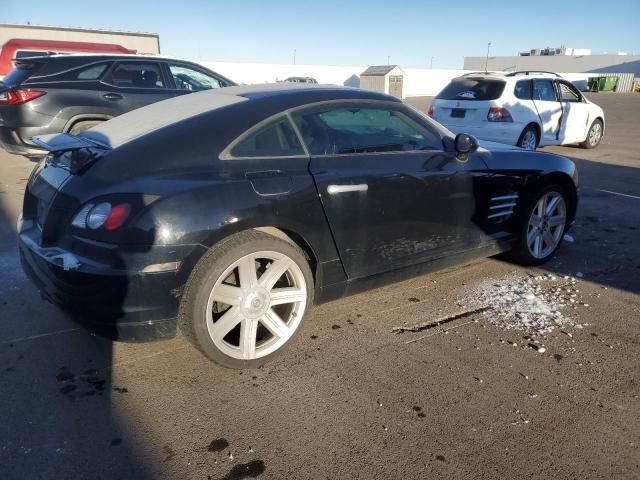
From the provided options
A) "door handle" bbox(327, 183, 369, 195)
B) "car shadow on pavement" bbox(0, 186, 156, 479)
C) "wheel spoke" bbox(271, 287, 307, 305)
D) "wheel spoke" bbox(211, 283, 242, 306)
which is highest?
"door handle" bbox(327, 183, 369, 195)

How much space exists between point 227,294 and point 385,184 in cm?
123

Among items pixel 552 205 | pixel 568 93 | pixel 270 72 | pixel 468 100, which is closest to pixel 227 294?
pixel 552 205

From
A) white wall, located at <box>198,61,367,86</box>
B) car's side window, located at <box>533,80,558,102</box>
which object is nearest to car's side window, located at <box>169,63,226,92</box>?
car's side window, located at <box>533,80,558,102</box>

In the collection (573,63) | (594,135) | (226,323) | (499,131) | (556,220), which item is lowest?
(226,323)

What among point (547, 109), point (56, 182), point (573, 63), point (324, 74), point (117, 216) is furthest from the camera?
point (573, 63)

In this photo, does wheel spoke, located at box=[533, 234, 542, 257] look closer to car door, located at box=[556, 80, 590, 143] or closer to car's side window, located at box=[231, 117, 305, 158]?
car's side window, located at box=[231, 117, 305, 158]

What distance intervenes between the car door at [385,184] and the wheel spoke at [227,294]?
692mm

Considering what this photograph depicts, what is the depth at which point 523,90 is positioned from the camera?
9.38m

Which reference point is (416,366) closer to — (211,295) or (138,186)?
(211,295)

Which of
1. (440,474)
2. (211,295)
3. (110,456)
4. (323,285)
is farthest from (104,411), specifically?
(440,474)

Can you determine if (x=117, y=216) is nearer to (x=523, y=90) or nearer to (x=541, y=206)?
(x=541, y=206)

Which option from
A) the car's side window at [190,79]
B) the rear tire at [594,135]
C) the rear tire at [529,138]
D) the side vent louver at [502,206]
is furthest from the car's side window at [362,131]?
the rear tire at [594,135]

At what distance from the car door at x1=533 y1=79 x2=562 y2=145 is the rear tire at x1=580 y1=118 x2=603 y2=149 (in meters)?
1.73

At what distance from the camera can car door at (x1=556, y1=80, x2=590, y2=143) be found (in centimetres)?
1024
